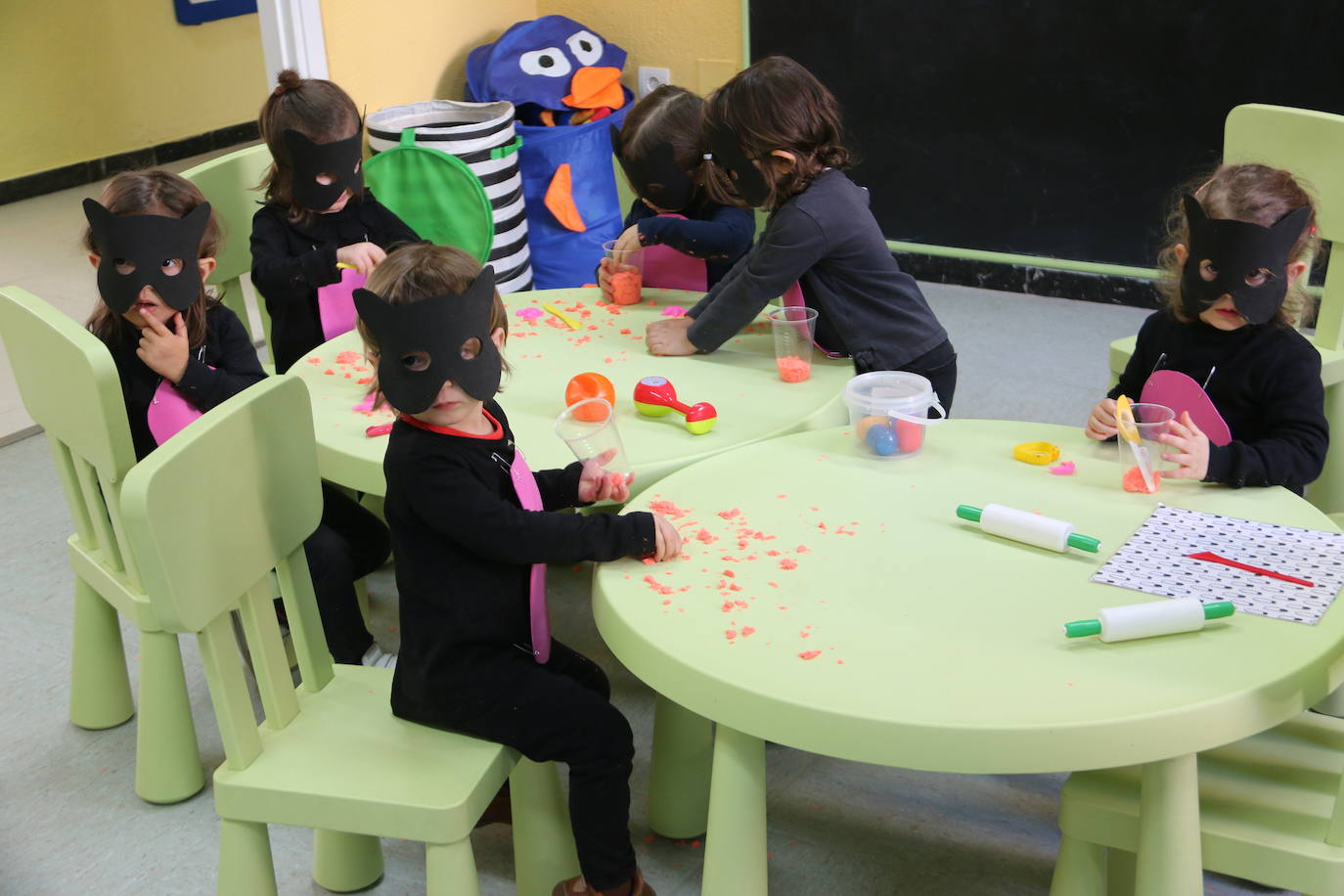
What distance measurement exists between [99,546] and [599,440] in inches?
35.4

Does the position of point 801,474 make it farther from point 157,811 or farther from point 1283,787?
point 157,811

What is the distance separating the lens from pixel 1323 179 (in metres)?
2.53

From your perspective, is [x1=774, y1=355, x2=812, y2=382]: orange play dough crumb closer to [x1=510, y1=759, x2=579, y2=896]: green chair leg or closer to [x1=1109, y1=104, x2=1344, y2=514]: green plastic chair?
[x1=510, y1=759, x2=579, y2=896]: green chair leg

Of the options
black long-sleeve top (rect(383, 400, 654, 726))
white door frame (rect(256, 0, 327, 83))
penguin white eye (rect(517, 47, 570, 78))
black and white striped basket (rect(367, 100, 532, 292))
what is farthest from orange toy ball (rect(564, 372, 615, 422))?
penguin white eye (rect(517, 47, 570, 78))

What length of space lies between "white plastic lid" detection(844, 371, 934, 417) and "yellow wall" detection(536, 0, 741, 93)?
2.72 meters

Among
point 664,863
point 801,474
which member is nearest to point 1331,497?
point 801,474

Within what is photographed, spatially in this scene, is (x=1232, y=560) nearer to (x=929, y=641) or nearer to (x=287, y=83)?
(x=929, y=641)

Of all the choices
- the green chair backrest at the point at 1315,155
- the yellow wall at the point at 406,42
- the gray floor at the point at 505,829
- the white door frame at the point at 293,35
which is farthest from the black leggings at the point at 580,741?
the yellow wall at the point at 406,42

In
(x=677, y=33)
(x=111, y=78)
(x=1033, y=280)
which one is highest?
(x=677, y=33)

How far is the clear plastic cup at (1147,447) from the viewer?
5.90 ft

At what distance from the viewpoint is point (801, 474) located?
6.27 ft

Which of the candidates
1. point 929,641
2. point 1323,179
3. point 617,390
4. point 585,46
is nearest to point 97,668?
point 617,390

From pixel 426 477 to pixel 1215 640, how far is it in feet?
3.09

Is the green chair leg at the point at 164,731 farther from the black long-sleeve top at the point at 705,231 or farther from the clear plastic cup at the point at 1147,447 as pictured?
the clear plastic cup at the point at 1147,447
